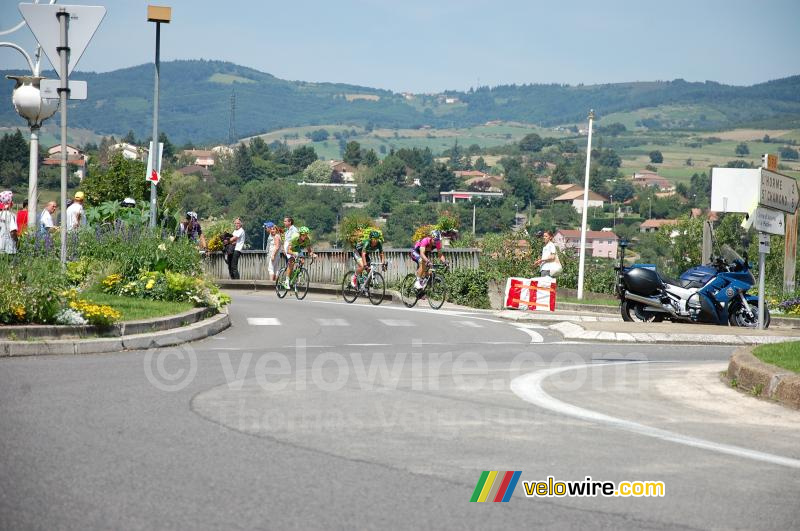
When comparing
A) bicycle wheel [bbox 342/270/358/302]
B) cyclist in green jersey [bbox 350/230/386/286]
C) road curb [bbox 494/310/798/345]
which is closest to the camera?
road curb [bbox 494/310/798/345]

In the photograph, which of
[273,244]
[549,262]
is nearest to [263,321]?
[549,262]

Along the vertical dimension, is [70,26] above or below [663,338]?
above

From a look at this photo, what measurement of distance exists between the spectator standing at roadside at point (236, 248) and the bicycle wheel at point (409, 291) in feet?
28.9

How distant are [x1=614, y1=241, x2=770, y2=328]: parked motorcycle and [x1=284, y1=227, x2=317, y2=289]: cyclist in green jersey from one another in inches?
344

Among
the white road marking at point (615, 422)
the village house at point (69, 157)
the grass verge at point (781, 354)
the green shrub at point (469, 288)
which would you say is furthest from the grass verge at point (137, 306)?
the green shrub at point (469, 288)

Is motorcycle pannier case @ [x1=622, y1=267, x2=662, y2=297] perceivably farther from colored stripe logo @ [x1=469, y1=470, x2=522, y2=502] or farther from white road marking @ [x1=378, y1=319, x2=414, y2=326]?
colored stripe logo @ [x1=469, y1=470, x2=522, y2=502]

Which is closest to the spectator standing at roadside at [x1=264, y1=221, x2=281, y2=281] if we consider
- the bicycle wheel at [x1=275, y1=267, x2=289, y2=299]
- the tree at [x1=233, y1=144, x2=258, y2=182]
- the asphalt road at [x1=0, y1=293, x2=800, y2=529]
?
the bicycle wheel at [x1=275, y1=267, x2=289, y2=299]

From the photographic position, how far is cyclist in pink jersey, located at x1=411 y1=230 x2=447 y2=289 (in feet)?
79.8

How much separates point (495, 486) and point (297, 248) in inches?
824

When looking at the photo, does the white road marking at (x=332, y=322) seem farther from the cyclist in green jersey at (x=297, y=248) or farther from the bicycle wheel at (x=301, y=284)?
the bicycle wheel at (x=301, y=284)

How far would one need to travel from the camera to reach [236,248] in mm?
32875

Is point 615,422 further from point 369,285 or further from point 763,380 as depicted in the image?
point 369,285

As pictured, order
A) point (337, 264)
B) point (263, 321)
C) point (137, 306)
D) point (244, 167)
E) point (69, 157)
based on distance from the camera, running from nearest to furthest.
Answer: point (137, 306), point (263, 321), point (337, 264), point (69, 157), point (244, 167)

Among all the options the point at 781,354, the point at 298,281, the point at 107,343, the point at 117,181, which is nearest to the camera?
the point at 781,354
